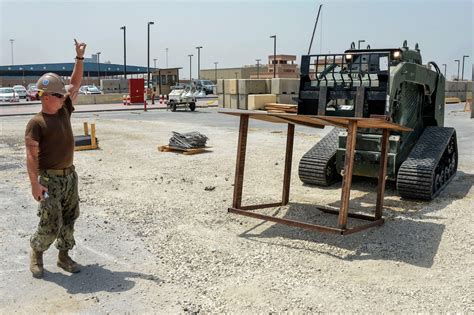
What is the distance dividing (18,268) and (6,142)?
11.9 m

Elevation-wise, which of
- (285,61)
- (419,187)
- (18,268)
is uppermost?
(285,61)

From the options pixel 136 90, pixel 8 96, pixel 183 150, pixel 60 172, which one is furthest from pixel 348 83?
pixel 8 96

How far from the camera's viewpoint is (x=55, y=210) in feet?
15.6

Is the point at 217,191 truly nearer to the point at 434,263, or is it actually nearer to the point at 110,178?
the point at 110,178

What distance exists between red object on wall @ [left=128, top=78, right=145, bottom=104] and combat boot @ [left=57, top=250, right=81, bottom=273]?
34152mm

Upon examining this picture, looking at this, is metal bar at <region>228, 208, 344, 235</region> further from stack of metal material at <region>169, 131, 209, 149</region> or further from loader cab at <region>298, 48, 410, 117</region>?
stack of metal material at <region>169, 131, 209, 149</region>

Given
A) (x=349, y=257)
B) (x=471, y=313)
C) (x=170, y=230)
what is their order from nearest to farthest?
(x=471, y=313) < (x=349, y=257) < (x=170, y=230)

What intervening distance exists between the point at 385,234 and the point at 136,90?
34754mm

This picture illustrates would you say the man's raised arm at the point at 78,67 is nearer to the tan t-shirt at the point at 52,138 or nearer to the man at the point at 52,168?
the man at the point at 52,168

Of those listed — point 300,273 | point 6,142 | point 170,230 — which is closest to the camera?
point 300,273

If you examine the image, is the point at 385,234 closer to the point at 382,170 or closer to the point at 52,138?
the point at 382,170

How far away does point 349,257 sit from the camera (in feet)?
18.3

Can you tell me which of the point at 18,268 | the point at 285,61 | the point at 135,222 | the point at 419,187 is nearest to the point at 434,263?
the point at 419,187

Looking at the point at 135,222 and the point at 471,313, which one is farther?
the point at 135,222
